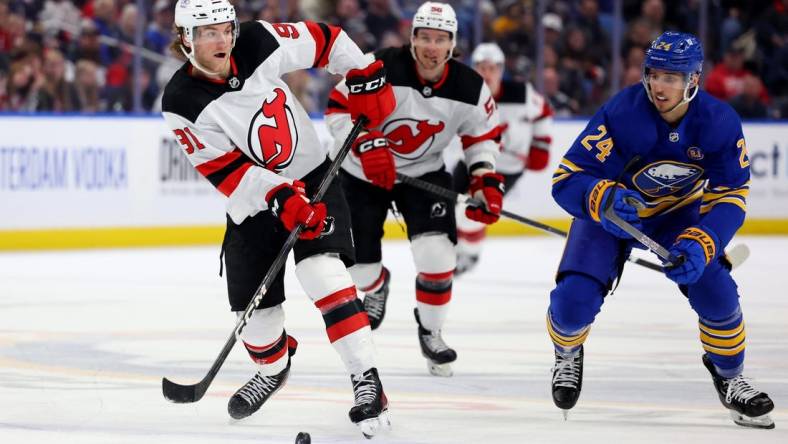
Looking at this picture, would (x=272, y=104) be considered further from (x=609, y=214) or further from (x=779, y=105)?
(x=779, y=105)

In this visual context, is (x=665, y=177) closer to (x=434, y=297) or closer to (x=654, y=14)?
(x=434, y=297)

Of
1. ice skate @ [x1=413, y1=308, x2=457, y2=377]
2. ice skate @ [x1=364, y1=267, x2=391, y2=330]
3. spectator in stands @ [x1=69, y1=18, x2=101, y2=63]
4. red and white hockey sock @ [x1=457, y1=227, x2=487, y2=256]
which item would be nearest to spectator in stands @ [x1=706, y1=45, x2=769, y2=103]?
red and white hockey sock @ [x1=457, y1=227, x2=487, y2=256]

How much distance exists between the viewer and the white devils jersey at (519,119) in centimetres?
696

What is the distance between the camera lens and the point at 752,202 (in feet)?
31.0

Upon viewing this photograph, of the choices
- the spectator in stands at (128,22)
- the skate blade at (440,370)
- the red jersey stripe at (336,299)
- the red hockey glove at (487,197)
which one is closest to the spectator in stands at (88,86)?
the spectator in stands at (128,22)

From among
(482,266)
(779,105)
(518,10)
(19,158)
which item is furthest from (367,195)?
(779,105)

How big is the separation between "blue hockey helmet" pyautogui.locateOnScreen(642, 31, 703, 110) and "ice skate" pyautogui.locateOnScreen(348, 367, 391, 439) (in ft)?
3.34

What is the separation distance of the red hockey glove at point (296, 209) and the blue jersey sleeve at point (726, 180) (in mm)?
Answer: 981

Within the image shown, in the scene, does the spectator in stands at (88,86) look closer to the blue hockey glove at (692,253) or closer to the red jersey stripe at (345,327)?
the red jersey stripe at (345,327)

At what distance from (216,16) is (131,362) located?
1538 mm

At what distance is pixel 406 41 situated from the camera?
898 cm

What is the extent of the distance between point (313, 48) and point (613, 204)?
1.01 m

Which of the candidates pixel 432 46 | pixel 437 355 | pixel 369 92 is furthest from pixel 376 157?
pixel 437 355

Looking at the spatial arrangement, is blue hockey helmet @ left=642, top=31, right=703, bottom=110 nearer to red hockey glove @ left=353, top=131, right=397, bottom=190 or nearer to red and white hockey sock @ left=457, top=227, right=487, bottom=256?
red hockey glove @ left=353, top=131, right=397, bottom=190
